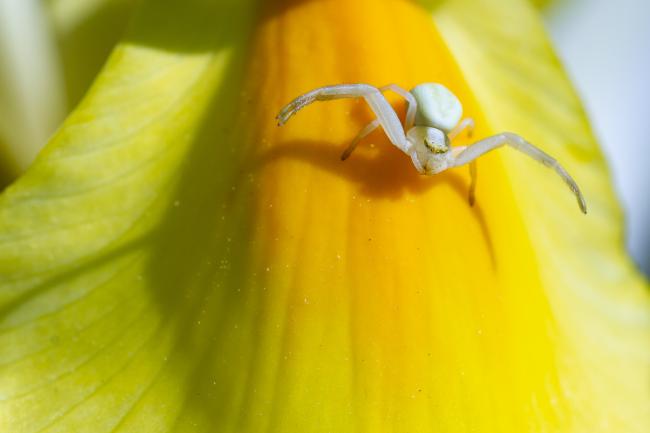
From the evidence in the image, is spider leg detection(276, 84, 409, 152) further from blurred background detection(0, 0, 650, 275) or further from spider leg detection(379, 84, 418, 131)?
blurred background detection(0, 0, 650, 275)

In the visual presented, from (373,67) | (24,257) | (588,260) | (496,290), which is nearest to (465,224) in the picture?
(496,290)

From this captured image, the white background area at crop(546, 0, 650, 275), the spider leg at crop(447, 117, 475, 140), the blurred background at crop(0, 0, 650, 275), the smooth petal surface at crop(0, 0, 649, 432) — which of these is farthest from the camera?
the white background area at crop(546, 0, 650, 275)

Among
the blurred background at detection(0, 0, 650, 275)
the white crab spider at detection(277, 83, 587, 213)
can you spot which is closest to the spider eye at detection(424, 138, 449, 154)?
the white crab spider at detection(277, 83, 587, 213)

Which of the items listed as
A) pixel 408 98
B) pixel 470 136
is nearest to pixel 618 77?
pixel 470 136

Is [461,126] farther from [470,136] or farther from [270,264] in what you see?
[270,264]

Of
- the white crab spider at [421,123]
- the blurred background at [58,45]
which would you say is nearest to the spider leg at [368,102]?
the white crab spider at [421,123]

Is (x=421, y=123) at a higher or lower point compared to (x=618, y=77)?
higher

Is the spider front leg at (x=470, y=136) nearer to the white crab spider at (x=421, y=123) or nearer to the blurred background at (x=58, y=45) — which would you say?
the white crab spider at (x=421, y=123)
